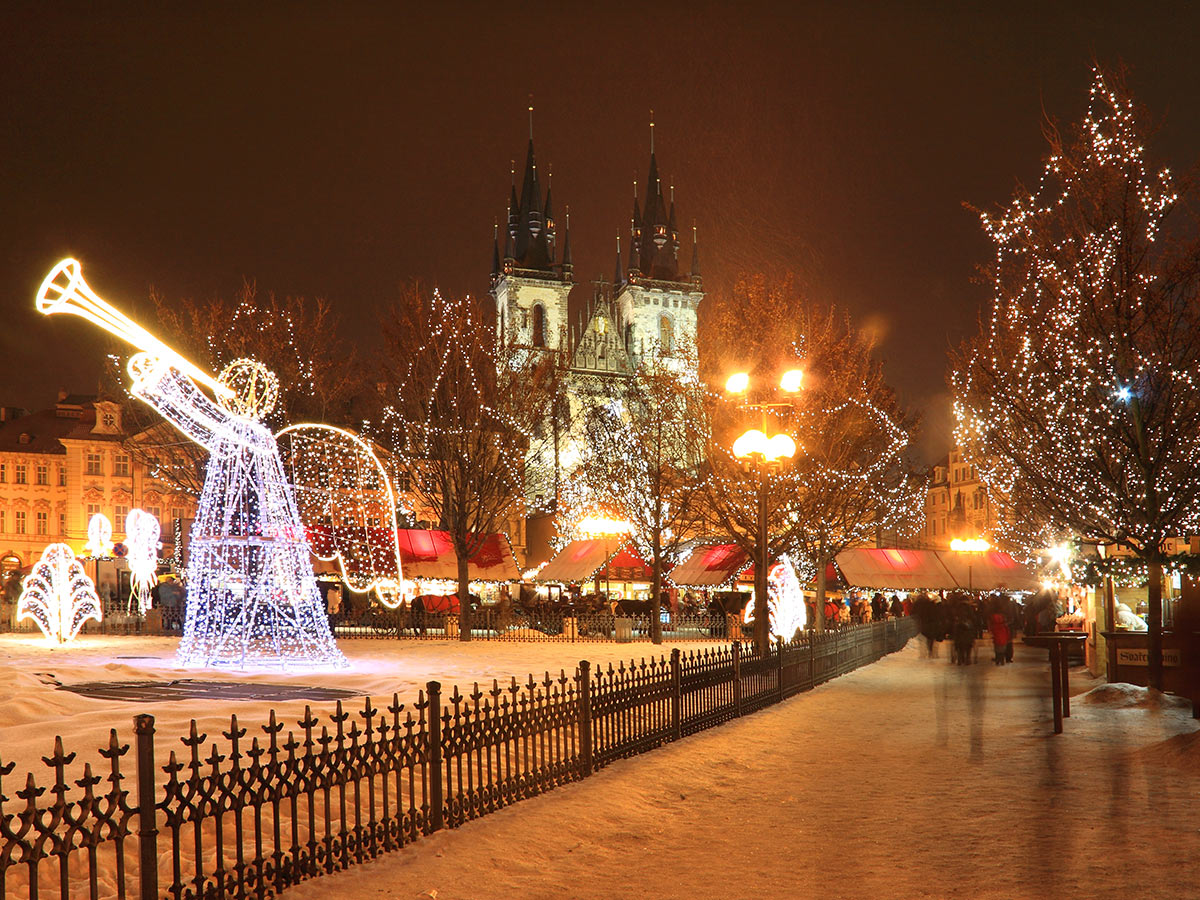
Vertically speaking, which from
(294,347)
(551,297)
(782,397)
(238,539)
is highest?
(551,297)

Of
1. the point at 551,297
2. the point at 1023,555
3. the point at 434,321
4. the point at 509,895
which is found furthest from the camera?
the point at 551,297

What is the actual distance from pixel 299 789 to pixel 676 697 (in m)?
6.32

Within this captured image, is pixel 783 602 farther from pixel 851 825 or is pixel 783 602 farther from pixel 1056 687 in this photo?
pixel 851 825

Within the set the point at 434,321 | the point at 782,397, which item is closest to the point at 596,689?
the point at 782,397

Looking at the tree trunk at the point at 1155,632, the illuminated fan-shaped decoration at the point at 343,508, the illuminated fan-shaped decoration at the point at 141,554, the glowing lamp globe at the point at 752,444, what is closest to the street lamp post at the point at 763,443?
the glowing lamp globe at the point at 752,444

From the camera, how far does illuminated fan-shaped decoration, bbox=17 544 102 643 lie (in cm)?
2496

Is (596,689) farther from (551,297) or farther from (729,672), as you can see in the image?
(551,297)

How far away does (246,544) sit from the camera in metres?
16.0

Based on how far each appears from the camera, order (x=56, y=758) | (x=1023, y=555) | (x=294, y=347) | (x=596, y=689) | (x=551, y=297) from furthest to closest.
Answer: (x=551, y=297) < (x=1023, y=555) < (x=294, y=347) < (x=596, y=689) < (x=56, y=758)

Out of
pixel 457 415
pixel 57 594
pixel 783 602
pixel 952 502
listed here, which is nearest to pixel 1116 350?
pixel 783 602

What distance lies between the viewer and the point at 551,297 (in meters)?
89.4

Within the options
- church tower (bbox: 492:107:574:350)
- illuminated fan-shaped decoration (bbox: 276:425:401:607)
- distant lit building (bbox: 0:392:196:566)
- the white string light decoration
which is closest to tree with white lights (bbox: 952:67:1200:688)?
the white string light decoration

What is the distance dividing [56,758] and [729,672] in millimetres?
10570

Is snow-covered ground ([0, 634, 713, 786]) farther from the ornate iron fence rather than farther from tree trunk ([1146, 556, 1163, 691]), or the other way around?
tree trunk ([1146, 556, 1163, 691])
